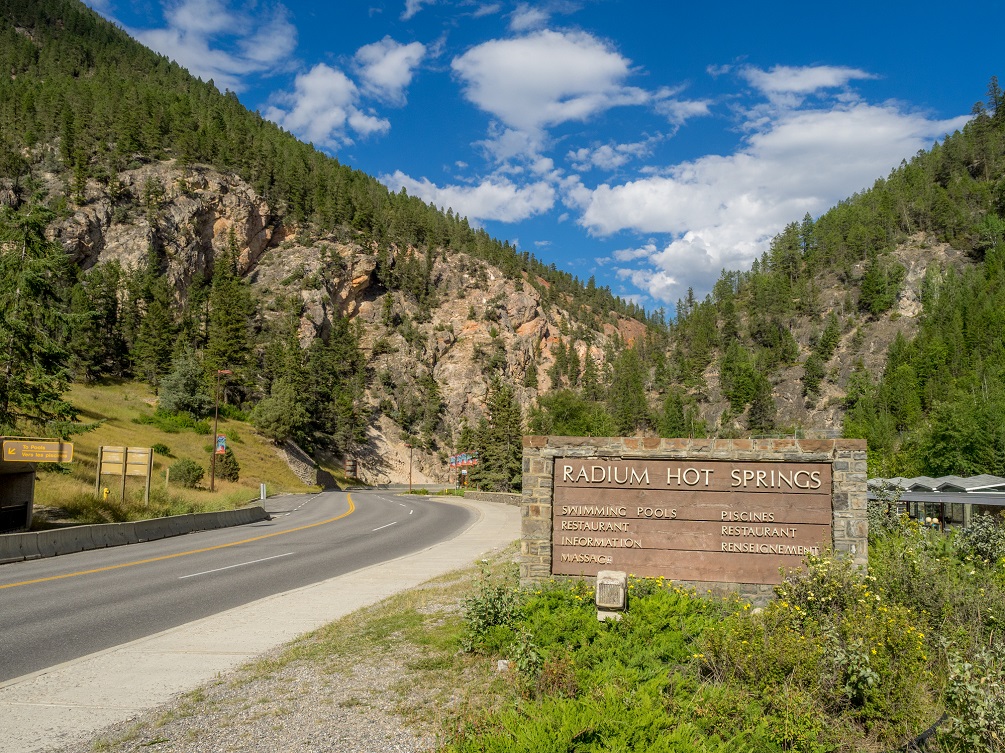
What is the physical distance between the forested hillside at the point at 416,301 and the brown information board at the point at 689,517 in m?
63.1

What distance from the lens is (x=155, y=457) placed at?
45844 millimetres

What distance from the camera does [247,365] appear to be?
279ft

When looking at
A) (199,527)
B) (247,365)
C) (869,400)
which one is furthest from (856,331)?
(199,527)

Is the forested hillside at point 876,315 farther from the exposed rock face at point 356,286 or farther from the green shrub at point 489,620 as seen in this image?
the green shrub at point 489,620

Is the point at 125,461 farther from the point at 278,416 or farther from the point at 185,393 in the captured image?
the point at 278,416

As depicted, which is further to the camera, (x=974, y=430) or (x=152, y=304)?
(x=152, y=304)

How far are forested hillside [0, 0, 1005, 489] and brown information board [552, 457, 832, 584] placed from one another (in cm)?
6315

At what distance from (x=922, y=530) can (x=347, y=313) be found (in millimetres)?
127157

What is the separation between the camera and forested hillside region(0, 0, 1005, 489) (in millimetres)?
81938

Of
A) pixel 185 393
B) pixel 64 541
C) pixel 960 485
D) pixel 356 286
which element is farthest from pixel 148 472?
pixel 356 286

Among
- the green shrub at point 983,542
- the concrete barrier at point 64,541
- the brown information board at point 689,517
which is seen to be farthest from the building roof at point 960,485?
the concrete barrier at point 64,541

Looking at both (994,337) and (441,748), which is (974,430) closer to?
(994,337)

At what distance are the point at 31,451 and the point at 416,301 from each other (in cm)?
12479

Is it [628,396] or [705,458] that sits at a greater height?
Answer: [628,396]
